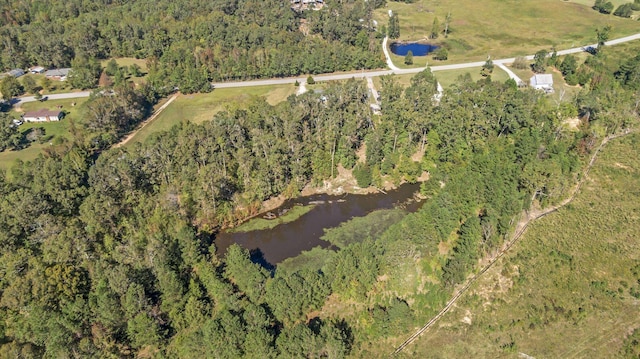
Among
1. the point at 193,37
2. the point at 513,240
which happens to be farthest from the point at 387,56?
the point at 513,240

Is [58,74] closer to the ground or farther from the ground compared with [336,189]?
farther from the ground

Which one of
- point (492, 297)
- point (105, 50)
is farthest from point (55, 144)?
point (492, 297)

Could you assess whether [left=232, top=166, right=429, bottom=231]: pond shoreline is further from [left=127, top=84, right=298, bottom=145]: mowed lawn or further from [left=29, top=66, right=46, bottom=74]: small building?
[left=29, top=66, right=46, bottom=74]: small building

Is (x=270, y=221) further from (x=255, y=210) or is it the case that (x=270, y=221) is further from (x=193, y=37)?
(x=193, y=37)

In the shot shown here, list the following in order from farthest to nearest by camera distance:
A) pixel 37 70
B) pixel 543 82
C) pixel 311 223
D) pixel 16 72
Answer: pixel 37 70, pixel 16 72, pixel 543 82, pixel 311 223

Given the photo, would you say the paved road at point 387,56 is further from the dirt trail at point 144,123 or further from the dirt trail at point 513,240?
the dirt trail at point 144,123

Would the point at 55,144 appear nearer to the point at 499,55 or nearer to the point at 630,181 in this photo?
the point at 630,181

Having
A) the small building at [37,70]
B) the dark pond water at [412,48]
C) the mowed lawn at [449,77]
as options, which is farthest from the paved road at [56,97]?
the dark pond water at [412,48]
